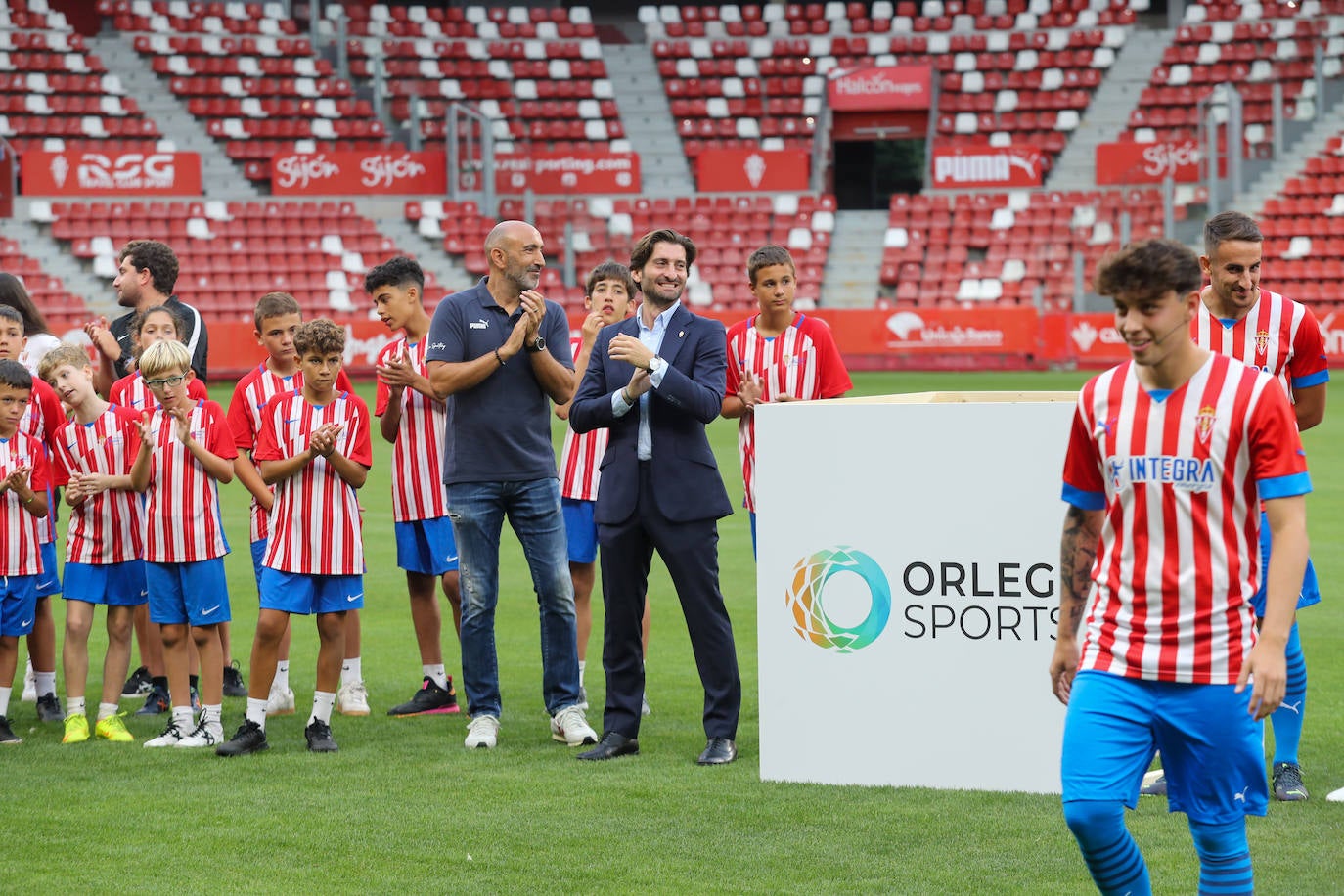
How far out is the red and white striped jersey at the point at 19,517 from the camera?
263 inches

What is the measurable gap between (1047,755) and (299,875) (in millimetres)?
2455

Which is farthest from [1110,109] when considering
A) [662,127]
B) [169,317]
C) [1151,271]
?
[1151,271]

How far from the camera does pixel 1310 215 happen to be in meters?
27.7

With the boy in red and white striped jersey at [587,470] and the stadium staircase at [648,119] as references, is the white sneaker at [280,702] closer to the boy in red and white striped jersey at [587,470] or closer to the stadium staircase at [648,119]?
the boy in red and white striped jersey at [587,470]

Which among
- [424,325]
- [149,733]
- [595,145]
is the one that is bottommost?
[149,733]

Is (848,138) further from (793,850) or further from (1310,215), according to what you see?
(793,850)

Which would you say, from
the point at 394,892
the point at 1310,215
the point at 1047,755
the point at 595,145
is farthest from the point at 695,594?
the point at 595,145

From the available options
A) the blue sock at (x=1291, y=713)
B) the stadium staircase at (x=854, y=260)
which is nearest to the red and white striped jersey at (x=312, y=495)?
the blue sock at (x=1291, y=713)

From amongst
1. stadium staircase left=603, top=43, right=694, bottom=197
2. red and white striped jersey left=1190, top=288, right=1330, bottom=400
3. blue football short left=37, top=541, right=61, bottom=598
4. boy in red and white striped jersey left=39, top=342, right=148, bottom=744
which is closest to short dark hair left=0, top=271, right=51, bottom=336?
boy in red and white striped jersey left=39, top=342, right=148, bottom=744

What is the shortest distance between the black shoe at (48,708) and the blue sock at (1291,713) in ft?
15.9

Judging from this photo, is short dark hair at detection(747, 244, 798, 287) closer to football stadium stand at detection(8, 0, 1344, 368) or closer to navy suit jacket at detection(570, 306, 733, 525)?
navy suit jacket at detection(570, 306, 733, 525)

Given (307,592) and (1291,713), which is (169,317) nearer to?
(307,592)

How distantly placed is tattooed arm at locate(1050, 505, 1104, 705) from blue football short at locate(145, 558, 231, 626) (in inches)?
146

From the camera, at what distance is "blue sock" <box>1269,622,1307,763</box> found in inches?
203
